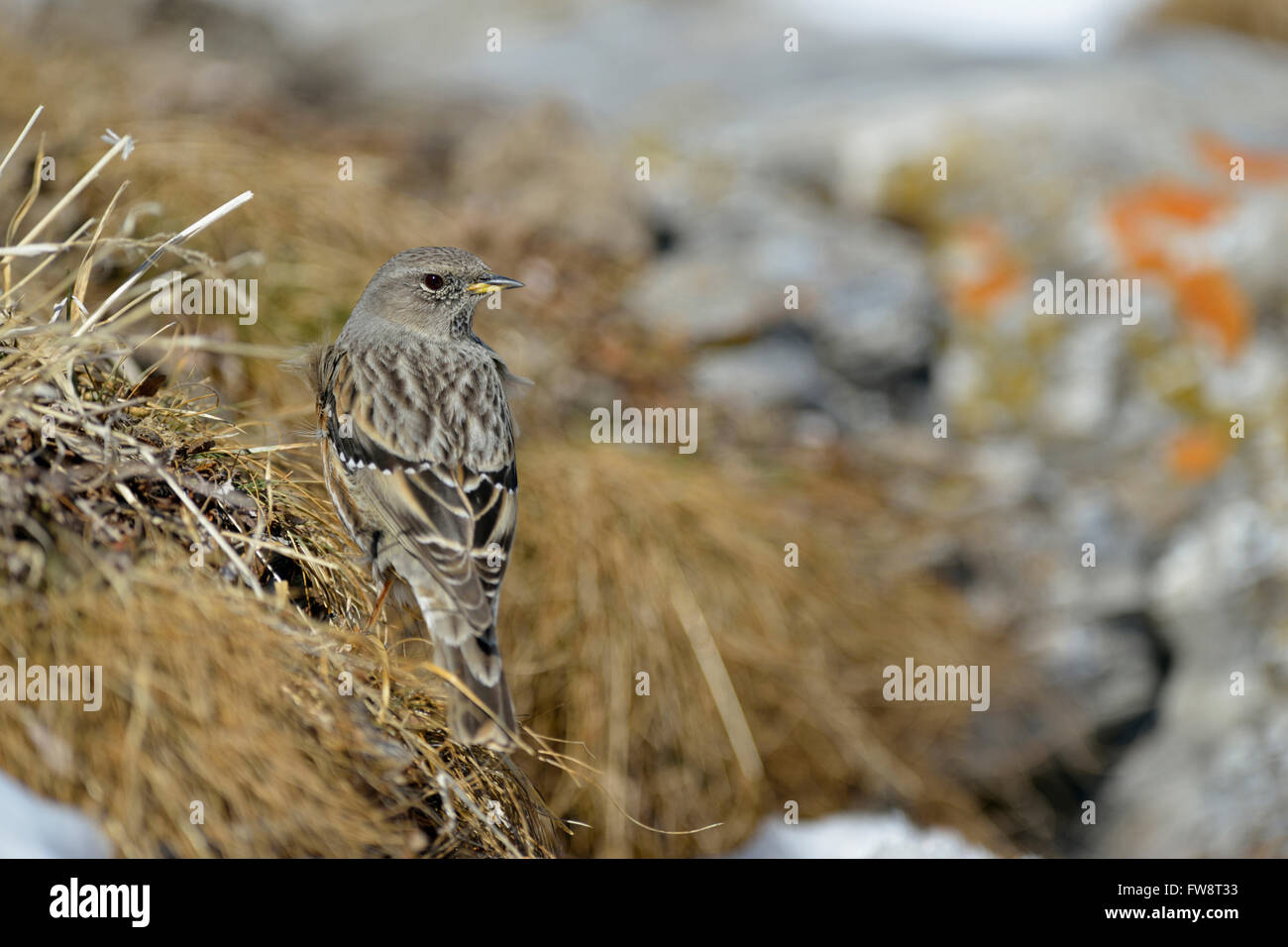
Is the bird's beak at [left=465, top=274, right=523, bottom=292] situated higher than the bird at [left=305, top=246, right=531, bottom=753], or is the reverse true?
the bird's beak at [left=465, top=274, right=523, bottom=292]

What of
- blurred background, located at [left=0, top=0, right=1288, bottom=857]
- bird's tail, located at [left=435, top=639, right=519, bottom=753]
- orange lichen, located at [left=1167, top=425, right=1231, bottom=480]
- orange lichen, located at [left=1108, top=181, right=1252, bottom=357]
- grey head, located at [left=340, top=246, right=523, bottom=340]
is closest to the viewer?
bird's tail, located at [left=435, top=639, right=519, bottom=753]

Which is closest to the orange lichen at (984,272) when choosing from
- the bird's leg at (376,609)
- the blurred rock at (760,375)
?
the blurred rock at (760,375)

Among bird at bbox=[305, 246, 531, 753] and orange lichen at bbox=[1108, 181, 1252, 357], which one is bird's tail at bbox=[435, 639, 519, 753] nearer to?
bird at bbox=[305, 246, 531, 753]

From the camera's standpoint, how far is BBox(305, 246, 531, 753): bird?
284cm

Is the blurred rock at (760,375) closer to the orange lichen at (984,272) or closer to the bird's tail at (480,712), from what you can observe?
the orange lichen at (984,272)

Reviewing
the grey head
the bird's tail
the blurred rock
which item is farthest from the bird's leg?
the blurred rock

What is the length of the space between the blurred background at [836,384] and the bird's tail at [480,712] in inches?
55.8

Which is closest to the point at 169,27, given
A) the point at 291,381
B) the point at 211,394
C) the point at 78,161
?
the point at 78,161

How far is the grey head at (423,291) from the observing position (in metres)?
3.53

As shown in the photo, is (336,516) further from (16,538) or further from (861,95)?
(861,95)

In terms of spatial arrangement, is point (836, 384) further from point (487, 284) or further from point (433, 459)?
point (433, 459)

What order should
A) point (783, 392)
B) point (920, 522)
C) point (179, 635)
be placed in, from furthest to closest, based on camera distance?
point (783, 392) → point (920, 522) → point (179, 635)

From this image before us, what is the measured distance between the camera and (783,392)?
6961 mm

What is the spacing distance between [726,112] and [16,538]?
7.58 m
